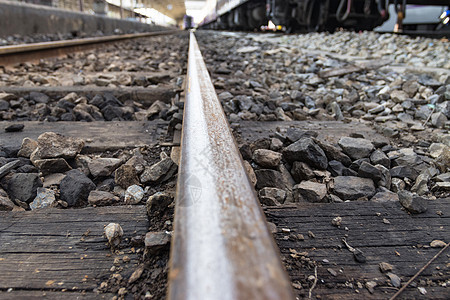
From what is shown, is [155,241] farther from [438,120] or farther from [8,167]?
[438,120]

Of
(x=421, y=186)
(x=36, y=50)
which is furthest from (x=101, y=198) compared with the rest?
(x=36, y=50)

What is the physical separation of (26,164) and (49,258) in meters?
0.65

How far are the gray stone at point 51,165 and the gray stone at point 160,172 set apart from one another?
31 cm

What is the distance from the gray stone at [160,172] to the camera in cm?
115

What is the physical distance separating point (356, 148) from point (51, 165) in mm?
1238

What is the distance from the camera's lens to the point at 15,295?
65cm

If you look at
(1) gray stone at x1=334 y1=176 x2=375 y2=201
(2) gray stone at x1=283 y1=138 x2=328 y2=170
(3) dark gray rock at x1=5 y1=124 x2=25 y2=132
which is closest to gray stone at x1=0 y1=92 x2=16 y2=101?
(3) dark gray rock at x1=5 y1=124 x2=25 y2=132

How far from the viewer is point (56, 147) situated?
51.1 inches

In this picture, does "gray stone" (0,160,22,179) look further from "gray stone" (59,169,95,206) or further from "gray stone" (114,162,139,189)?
"gray stone" (114,162,139,189)

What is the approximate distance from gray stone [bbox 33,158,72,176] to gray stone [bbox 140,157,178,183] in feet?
1.03

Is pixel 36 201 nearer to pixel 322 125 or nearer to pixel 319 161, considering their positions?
pixel 319 161

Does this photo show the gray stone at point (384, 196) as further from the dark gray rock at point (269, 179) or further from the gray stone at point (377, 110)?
the gray stone at point (377, 110)

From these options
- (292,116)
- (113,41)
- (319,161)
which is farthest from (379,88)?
(113,41)

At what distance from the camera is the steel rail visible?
0.42 meters
